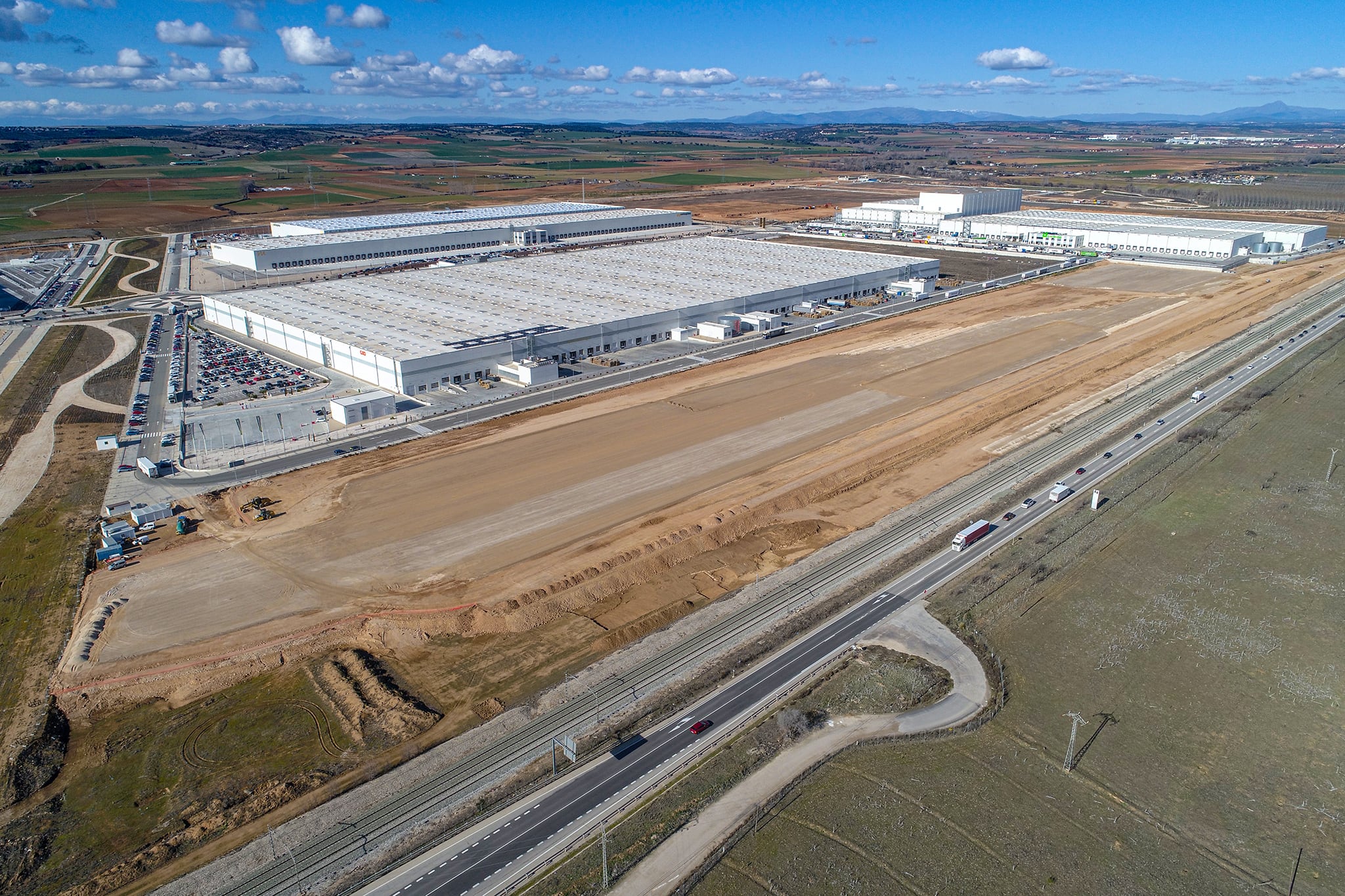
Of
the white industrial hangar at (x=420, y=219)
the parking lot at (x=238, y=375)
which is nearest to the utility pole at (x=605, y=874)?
the parking lot at (x=238, y=375)

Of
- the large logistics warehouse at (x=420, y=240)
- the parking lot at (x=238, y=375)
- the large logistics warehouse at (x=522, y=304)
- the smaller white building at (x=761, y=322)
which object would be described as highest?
the large logistics warehouse at (x=420, y=240)

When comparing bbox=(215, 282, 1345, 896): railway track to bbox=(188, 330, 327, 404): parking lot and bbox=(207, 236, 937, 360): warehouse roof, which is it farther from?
bbox=(188, 330, 327, 404): parking lot

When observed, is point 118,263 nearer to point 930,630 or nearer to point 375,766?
point 375,766

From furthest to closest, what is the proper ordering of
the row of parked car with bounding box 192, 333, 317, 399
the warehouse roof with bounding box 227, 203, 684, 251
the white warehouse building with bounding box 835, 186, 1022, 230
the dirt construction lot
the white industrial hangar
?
the white warehouse building with bounding box 835, 186, 1022, 230
the white industrial hangar
the warehouse roof with bounding box 227, 203, 684, 251
the row of parked car with bounding box 192, 333, 317, 399
the dirt construction lot

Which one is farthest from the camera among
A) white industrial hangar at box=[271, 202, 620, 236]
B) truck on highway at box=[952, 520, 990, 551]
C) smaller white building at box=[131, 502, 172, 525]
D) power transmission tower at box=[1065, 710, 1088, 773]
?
white industrial hangar at box=[271, 202, 620, 236]

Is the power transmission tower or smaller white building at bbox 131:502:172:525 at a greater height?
smaller white building at bbox 131:502:172:525

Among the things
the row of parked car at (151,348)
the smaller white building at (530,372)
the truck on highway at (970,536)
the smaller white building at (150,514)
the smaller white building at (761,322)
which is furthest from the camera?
the smaller white building at (761,322)

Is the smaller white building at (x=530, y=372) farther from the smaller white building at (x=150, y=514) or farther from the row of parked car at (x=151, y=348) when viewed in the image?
the row of parked car at (x=151, y=348)

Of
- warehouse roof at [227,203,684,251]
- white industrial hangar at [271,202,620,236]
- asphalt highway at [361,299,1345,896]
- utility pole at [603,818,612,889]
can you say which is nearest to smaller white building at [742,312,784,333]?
asphalt highway at [361,299,1345,896]
